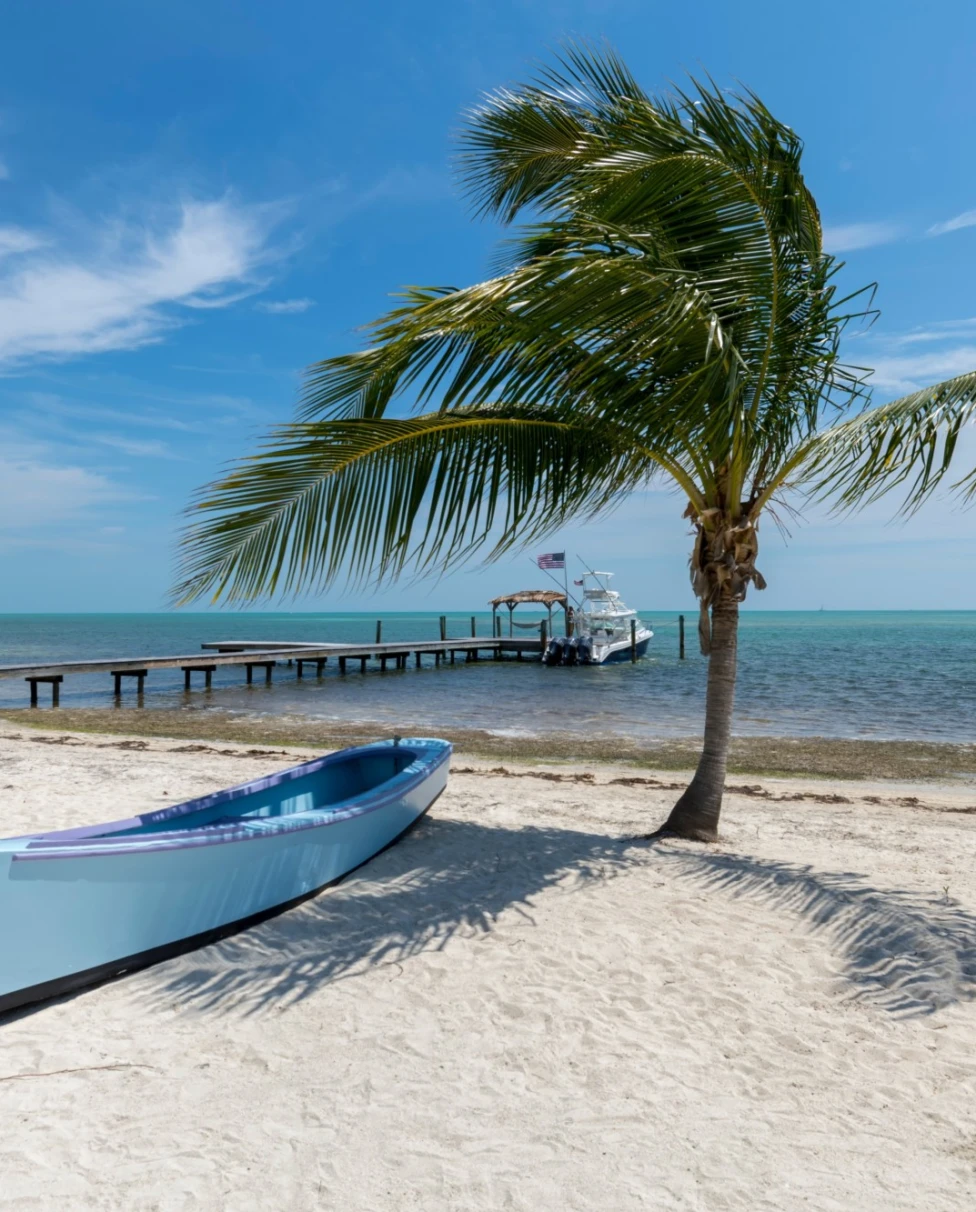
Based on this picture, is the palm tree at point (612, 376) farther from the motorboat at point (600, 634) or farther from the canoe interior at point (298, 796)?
the motorboat at point (600, 634)

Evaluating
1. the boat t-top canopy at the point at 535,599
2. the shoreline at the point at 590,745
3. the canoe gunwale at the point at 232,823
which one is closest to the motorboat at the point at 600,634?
the boat t-top canopy at the point at 535,599

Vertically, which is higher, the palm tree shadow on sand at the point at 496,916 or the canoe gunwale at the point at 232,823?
the canoe gunwale at the point at 232,823

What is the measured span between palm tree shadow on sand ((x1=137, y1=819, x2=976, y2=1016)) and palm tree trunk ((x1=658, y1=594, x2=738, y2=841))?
356mm

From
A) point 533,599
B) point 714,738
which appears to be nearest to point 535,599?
point 533,599

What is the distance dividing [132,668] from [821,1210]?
23961 millimetres

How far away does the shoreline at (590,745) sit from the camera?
12.2 metres

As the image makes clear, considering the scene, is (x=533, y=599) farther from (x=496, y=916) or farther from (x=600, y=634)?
(x=496, y=916)

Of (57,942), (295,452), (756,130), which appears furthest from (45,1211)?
(756,130)

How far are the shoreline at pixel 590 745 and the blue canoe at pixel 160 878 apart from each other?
24.0 ft

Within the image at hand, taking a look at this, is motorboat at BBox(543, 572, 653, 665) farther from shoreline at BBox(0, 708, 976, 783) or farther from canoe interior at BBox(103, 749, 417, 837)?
canoe interior at BBox(103, 749, 417, 837)

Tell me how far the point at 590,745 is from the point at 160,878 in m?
10.9

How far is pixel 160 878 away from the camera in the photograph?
4184mm

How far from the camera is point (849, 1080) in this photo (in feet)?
11.0

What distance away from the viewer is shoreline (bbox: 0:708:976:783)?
12195mm
